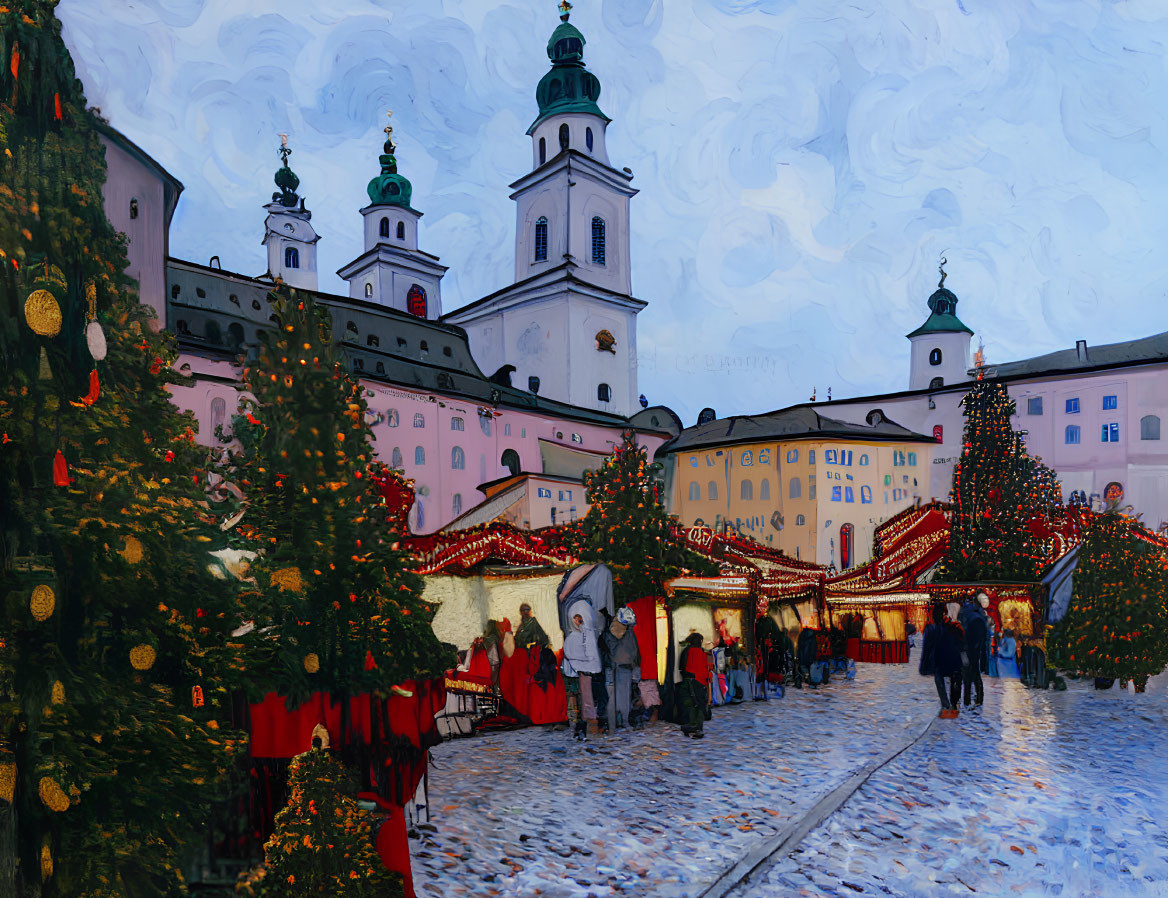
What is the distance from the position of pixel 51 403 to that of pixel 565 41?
178 ft

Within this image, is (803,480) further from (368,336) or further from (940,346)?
(940,346)

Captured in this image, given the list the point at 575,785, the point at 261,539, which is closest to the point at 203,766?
the point at 261,539

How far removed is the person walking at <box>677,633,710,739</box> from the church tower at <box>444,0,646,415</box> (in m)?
37.8

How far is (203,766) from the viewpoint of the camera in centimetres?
395

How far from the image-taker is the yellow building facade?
47.2 meters

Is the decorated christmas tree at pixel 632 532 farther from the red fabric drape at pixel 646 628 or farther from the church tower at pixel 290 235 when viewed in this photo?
the church tower at pixel 290 235

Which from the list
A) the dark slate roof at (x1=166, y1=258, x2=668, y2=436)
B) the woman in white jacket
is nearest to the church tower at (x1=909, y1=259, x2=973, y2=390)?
the dark slate roof at (x1=166, y1=258, x2=668, y2=436)

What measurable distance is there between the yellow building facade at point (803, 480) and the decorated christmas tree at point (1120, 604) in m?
29.6

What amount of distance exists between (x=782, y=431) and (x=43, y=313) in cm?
4721

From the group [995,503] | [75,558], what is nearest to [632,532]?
[75,558]

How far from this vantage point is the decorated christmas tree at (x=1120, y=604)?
50.8 feet

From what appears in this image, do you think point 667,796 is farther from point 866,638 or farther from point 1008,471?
point 1008,471

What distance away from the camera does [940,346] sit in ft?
220

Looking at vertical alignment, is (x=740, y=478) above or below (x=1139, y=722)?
above
